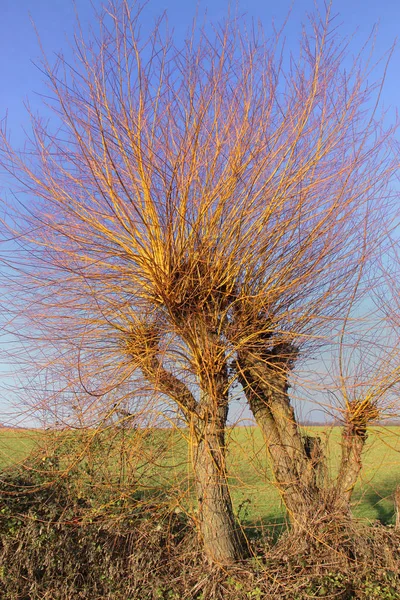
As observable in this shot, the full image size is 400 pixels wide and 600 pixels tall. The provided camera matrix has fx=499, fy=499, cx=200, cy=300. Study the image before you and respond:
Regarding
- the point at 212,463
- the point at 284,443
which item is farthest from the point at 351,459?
the point at 212,463

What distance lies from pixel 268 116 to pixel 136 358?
7.69 ft

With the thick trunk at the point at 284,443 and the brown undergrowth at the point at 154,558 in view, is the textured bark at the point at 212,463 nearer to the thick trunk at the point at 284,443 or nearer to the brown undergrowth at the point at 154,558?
the brown undergrowth at the point at 154,558

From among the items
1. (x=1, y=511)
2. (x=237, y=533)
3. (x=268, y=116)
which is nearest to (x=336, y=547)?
(x=237, y=533)

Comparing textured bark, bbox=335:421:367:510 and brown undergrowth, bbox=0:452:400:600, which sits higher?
textured bark, bbox=335:421:367:510

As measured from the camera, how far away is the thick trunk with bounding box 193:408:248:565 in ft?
13.9

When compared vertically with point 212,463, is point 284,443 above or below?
above

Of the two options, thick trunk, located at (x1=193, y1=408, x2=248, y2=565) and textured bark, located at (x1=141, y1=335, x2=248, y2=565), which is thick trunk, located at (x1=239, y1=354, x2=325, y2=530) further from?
thick trunk, located at (x1=193, y1=408, x2=248, y2=565)

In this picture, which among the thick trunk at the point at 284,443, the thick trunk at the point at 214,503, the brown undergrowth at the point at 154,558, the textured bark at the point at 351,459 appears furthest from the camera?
the textured bark at the point at 351,459

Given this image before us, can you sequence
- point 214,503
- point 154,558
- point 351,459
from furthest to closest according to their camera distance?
point 351,459
point 154,558
point 214,503

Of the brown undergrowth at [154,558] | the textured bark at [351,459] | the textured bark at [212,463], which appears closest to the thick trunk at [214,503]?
the textured bark at [212,463]

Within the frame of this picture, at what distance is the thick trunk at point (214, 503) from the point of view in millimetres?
4246

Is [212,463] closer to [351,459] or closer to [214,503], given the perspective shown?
[214,503]

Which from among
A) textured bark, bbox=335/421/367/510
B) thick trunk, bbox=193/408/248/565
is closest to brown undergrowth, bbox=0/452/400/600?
thick trunk, bbox=193/408/248/565

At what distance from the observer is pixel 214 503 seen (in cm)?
428
